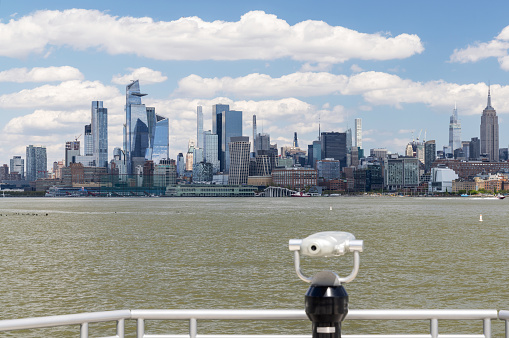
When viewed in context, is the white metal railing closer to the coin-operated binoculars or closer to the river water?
the coin-operated binoculars

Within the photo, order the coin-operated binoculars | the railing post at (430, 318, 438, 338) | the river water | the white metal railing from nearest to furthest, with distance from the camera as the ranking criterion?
the coin-operated binoculars → the white metal railing → the railing post at (430, 318, 438, 338) → the river water

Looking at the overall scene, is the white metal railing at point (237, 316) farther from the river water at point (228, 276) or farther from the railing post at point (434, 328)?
the river water at point (228, 276)

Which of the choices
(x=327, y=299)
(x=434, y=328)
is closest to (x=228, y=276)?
(x=434, y=328)

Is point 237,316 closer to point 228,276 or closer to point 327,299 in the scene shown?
point 327,299

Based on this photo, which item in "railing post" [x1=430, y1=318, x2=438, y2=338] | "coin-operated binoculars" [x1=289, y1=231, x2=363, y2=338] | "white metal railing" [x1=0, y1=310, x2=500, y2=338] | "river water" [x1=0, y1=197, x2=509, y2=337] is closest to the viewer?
Answer: "coin-operated binoculars" [x1=289, y1=231, x2=363, y2=338]

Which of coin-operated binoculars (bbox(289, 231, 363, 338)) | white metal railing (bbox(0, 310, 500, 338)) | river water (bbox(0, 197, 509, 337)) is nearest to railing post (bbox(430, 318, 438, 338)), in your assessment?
white metal railing (bbox(0, 310, 500, 338))

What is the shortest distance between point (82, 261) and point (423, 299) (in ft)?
99.3

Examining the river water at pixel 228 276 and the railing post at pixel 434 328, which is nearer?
the railing post at pixel 434 328

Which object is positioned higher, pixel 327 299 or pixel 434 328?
pixel 327 299

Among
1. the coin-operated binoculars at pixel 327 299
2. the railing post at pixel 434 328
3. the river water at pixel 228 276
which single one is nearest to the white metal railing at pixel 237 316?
the railing post at pixel 434 328

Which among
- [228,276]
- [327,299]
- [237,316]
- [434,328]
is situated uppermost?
[327,299]

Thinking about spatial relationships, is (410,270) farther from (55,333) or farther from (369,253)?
(55,333)

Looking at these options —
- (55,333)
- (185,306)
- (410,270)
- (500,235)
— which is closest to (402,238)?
(500,235)

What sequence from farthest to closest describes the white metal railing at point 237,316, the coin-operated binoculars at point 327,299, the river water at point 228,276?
the river water at point 228,276, the white metal railing at point 237,316, the coin-operated binoculars at point 327,299
